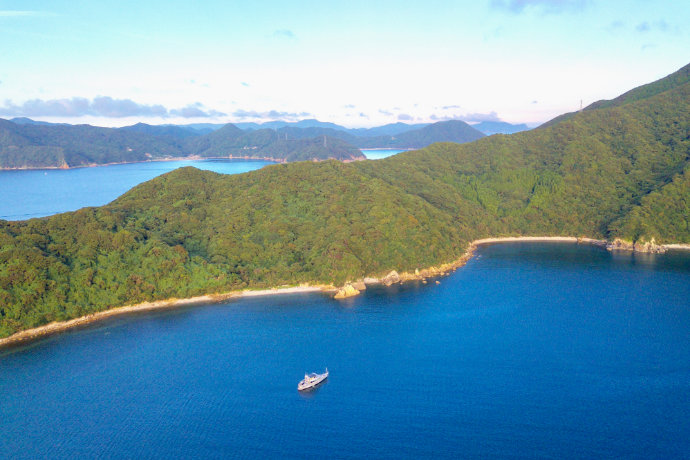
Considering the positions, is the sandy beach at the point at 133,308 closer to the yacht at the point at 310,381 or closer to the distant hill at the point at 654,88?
the yacht at the point at 310,381

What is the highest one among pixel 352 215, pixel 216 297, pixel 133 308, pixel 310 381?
pixel 352 215

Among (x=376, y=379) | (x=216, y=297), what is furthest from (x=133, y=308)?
(x=376, y=379)

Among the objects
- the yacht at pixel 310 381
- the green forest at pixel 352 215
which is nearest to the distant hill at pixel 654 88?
the green forest at pixel 352 215

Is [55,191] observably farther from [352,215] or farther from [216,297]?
[352,215]

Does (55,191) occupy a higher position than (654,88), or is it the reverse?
(654,88)

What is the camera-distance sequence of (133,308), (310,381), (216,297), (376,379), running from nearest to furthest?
(310,381) < (376,379) < (133,308) < (216,297)

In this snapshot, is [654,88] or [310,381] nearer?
[310,381]

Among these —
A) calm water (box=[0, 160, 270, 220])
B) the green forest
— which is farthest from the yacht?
calm water (box=[0, 160, 270, 220])
